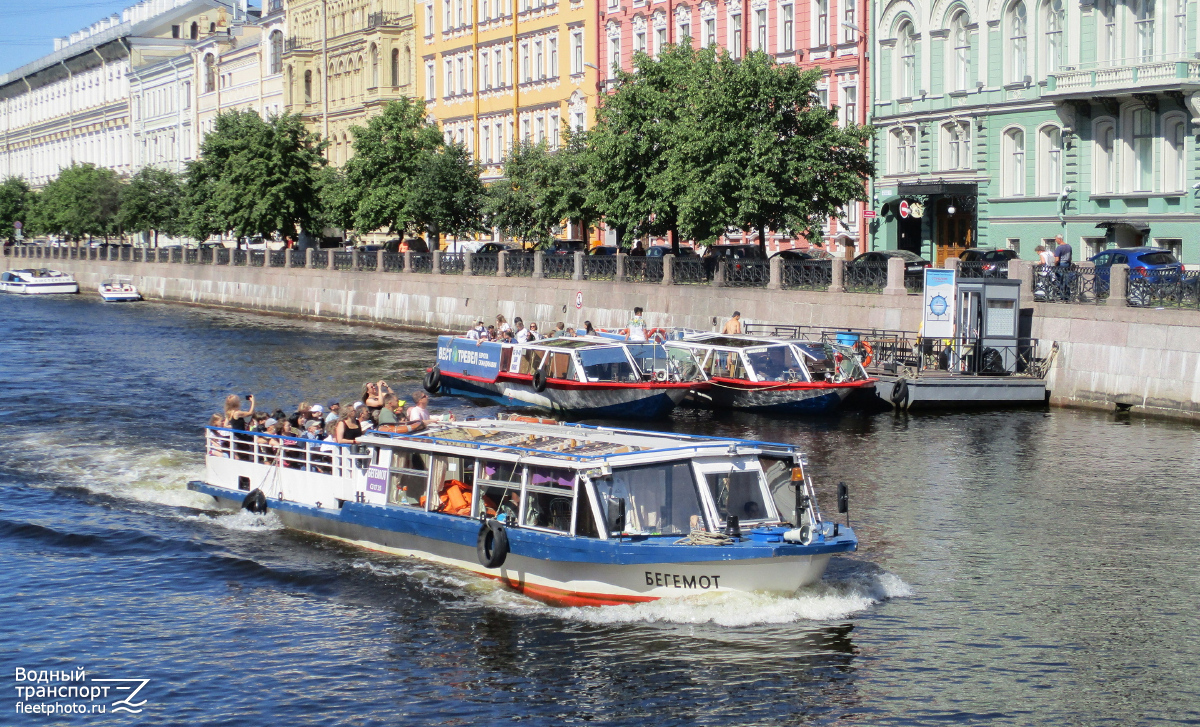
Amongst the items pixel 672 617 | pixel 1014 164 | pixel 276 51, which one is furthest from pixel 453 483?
pixel 276 51

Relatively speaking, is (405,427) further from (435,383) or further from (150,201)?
(150,201)

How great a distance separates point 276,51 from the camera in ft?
351

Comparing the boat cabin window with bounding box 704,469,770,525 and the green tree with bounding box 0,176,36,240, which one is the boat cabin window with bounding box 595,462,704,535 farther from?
the green tree with bounding box 0,176,36,240

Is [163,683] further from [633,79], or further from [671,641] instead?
[633,79]

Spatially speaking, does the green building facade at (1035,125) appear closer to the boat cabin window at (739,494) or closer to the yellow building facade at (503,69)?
the yellow building facade at (503,69)

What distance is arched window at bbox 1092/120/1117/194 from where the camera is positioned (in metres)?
49.0

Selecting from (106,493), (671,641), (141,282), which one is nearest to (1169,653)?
(671,641)

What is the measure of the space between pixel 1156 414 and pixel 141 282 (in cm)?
7105

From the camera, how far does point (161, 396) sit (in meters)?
41.7

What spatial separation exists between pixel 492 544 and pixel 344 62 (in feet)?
268

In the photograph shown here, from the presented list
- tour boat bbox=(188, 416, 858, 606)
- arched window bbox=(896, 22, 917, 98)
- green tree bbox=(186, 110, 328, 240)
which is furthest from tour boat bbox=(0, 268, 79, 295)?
tour boat bbox=(188, 416, 858, 606)

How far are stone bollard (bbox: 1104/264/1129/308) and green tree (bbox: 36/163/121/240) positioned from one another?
278 feet

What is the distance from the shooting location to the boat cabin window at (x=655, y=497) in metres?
18.9

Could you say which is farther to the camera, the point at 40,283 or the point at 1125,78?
the point at 40,283
